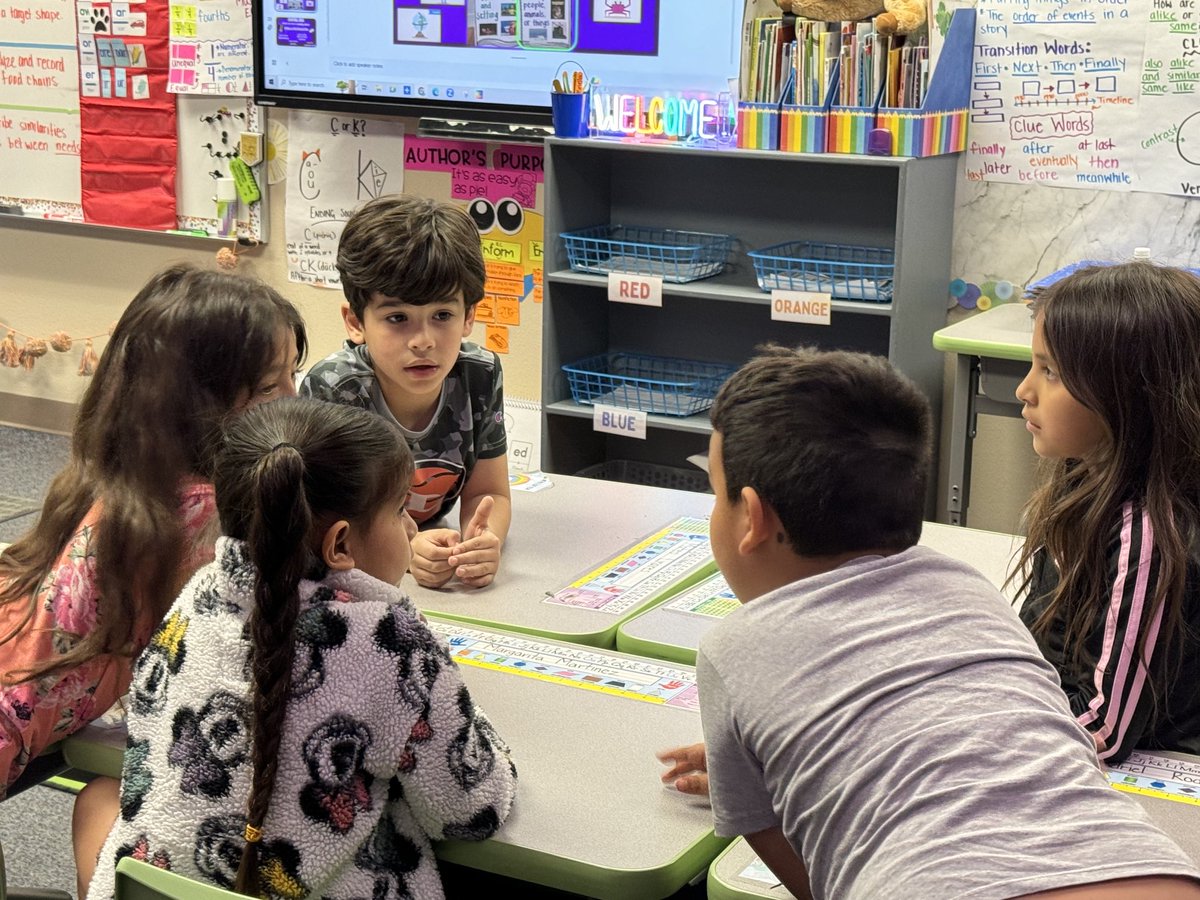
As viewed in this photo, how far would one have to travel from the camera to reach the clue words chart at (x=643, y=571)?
179cm

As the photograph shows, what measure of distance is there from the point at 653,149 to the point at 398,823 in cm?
230

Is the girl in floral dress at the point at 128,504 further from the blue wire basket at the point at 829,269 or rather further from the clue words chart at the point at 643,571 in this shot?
the blue wire basket at the point at 829,269

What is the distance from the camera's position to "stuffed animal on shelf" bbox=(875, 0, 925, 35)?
3.03m

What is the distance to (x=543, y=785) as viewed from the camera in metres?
1.29

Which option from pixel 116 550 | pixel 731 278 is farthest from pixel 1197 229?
pixel 116 550

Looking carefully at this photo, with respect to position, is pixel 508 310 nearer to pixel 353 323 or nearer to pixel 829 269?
pixel 829 269

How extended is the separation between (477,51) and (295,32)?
64cm

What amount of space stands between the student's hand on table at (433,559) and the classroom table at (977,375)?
1.41m

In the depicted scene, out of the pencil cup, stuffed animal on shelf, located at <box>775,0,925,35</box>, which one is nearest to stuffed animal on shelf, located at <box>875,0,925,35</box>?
stuffed animal on shelf, located at <box>775,0,925,35</box>

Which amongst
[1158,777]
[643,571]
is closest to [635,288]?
[643,571]

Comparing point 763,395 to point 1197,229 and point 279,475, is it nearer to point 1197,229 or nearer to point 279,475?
point 279,475

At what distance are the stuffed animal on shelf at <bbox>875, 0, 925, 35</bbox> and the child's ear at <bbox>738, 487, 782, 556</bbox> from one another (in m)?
2.17

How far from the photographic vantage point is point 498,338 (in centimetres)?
410

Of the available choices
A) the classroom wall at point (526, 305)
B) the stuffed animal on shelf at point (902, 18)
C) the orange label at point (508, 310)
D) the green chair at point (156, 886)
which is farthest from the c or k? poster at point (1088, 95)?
the green chair at point (156, 886)
